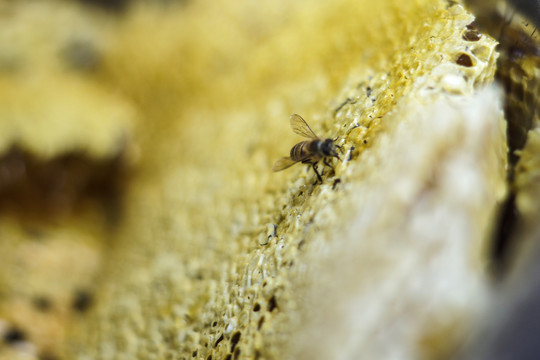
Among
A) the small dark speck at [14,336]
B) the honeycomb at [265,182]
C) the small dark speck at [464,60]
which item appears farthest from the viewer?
the small dark speck at [14,336]

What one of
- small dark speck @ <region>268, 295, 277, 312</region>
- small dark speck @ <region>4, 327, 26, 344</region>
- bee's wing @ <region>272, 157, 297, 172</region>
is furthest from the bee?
small dark speck @ <region>4, 327, 26, 344</region>

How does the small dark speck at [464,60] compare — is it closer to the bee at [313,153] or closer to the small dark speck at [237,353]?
the bee at [313,153]

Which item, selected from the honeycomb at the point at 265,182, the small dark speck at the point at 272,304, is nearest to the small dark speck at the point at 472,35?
the honeycomb at the point at 265,182

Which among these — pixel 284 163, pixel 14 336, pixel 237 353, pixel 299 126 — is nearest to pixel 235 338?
pixel 237 353

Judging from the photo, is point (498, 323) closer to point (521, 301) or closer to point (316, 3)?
point (521, 301)

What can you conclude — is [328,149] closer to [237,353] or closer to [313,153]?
[313,153]

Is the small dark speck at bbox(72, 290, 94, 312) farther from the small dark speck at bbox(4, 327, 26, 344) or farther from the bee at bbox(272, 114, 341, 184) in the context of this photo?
the bee at bbox(272, 114, 341, 184)
